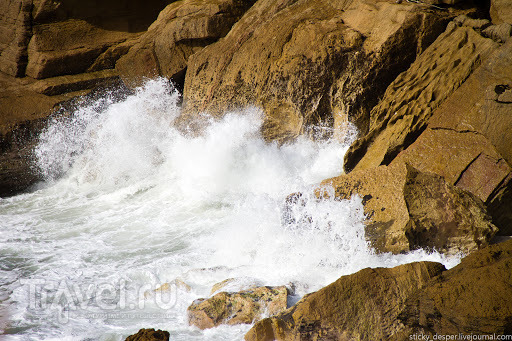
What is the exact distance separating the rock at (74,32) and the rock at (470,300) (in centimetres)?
736

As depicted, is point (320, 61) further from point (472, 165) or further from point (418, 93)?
point (472, 165)

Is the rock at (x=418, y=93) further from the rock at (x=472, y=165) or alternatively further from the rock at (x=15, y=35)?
the rock at (x=15, y=35)

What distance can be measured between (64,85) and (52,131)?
0.93 m

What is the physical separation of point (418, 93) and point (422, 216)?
1.50 metres

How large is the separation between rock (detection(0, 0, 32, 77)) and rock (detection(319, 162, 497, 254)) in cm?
698

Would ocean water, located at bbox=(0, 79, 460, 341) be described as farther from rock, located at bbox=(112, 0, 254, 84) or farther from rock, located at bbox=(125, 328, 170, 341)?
rock, located at bbox=(125, 328, 170, 341)

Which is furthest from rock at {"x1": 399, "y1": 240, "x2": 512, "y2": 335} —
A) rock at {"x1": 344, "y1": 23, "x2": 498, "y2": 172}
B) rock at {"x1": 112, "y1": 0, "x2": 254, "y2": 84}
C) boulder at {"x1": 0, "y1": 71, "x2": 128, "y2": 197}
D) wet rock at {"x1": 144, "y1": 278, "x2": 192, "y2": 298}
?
boulder at {"x1": 0, "y1": 71, "x2": 128, "y2": 197}

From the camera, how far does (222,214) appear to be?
5078 millimetres

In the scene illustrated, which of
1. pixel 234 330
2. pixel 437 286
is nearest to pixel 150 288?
pixel 234 330

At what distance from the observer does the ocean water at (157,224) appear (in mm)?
3344

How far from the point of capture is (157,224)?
16.6ft

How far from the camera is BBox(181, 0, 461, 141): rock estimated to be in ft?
16.4

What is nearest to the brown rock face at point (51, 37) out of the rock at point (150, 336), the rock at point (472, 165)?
the rock at point (472, 165)

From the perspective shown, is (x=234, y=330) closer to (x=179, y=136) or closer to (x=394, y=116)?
(x=394, y=116)
